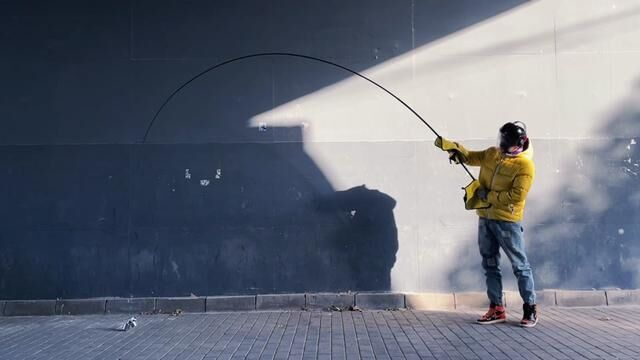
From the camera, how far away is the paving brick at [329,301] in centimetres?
700

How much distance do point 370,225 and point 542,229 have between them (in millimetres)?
2153

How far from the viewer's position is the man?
6.04m

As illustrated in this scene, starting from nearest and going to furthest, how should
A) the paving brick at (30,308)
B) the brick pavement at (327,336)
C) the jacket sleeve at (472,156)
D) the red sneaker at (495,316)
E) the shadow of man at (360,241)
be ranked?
the brick pavement at (327,336), the red sneaker at (495,316), the jacket sleeve at (472,156), the paving brick at (30,308), the shadow of man at (360,241)

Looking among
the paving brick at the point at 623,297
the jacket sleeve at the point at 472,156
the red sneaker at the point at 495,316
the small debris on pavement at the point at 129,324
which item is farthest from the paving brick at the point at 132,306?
the paving brick at the point at 623,297

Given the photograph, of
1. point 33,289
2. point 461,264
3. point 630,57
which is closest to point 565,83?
point 630,57

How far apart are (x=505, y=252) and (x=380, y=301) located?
166cm

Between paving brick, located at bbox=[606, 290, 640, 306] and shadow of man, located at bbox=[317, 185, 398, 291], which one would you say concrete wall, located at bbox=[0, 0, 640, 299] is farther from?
paving brick, located at bbox=[606, 290, 640, 306]

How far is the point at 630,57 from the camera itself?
7160 mm

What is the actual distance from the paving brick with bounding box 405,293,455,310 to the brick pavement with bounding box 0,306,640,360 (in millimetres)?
188

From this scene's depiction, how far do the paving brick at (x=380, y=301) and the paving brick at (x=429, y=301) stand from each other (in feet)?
0.33

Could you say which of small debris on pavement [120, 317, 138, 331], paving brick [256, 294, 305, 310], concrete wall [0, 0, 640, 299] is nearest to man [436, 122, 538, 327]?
concrete wall [0, 0, 640, 299]

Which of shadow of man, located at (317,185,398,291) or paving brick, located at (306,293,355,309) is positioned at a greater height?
shadow of man, located at (317,185,398,291)

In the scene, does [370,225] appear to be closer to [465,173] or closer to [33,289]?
[465,173]

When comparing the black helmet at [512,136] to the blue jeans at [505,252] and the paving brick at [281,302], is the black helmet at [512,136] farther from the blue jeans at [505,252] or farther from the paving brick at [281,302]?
the paving brick at [281,302]
